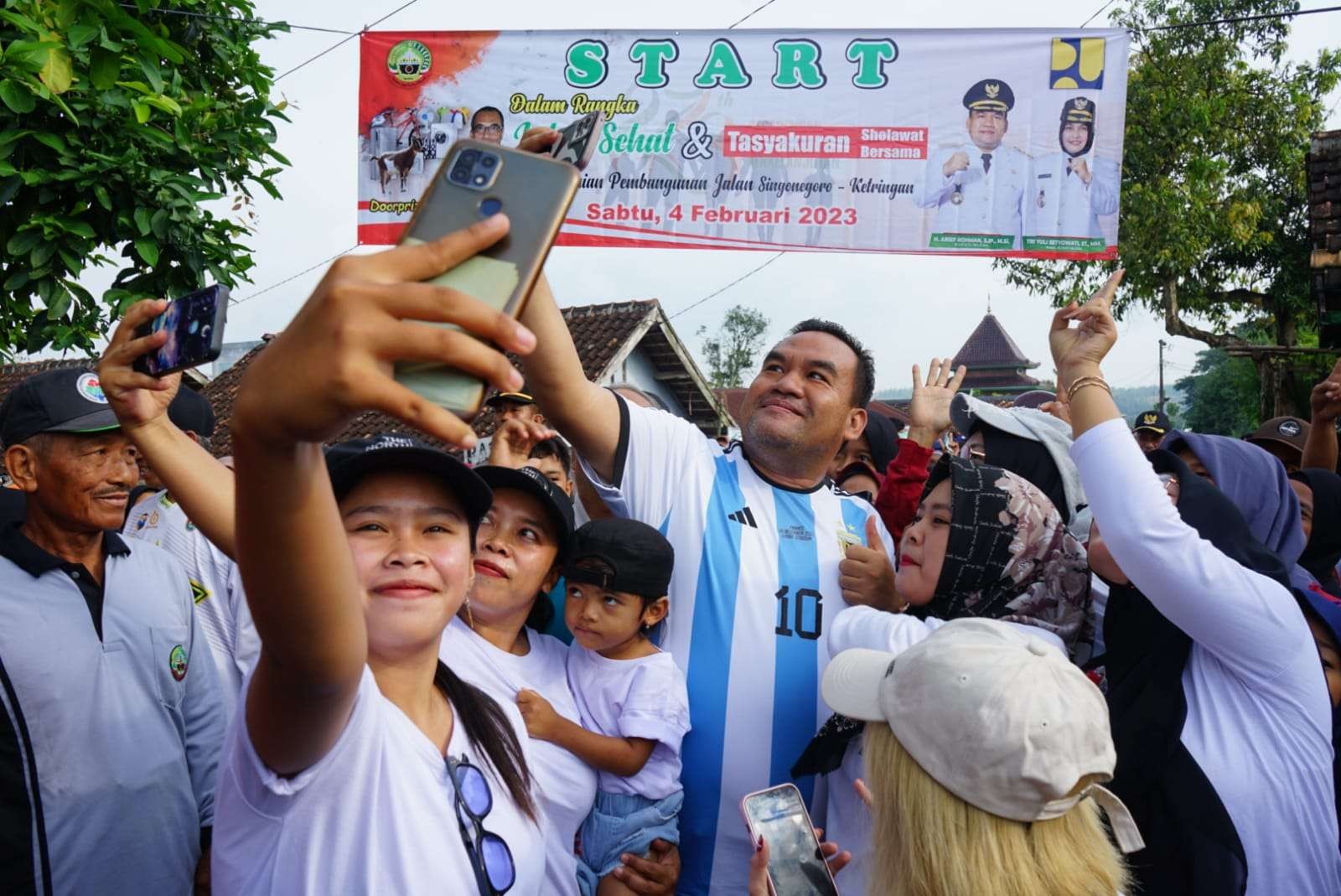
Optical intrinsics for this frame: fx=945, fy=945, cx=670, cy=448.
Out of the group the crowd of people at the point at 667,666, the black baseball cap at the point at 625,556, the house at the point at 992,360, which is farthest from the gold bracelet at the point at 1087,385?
the house at the point at 992,360

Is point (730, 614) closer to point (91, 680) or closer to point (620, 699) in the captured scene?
point (620, 699)

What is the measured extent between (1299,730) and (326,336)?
2278 mm

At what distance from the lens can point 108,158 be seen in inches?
139

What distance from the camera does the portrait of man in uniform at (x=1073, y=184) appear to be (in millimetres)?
7082

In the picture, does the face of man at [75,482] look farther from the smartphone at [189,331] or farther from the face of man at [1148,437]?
the face of man at [1148,437]

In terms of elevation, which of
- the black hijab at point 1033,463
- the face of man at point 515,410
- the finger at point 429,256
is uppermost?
the finger at point 429,256

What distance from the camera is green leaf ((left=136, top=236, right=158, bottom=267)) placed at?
146 inches

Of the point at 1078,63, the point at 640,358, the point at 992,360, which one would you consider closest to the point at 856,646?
the point at 1078,63

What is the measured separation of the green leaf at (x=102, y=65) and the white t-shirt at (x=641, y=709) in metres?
2.71

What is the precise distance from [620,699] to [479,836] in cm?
84

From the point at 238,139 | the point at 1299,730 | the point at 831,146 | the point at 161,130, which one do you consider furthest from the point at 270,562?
the point at 831,146

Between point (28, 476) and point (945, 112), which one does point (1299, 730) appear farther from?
point (945, 112)

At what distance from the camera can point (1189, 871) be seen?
2057mm

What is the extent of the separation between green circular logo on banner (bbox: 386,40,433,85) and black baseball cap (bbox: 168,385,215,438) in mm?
4568
